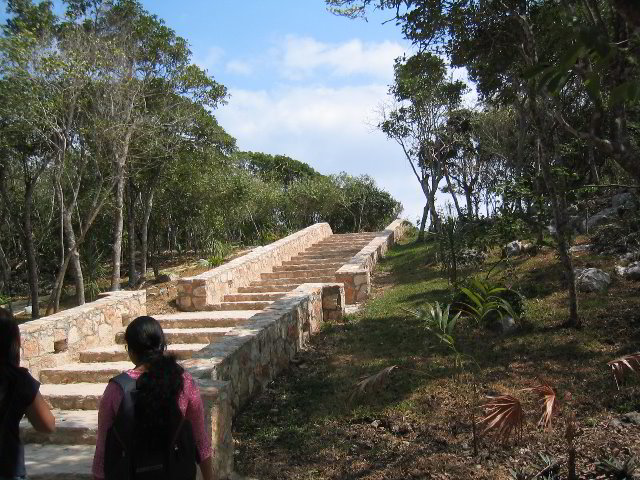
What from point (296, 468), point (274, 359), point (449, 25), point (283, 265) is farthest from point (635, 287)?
point (283, 265)

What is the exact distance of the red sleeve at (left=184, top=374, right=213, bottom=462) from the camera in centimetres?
252

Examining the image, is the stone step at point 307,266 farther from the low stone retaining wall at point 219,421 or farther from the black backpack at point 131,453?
the black backpack at point 131,453

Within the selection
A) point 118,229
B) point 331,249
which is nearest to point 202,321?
point 118,229

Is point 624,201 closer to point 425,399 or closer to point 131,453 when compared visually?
point 425,399

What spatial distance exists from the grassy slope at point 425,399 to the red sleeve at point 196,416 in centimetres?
170

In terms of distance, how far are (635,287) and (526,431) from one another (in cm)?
451

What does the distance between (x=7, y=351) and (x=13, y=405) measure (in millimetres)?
233

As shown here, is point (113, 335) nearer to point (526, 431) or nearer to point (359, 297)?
point (359, 297)

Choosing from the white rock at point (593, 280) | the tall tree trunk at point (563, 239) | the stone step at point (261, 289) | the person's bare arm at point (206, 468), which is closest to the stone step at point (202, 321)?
the stone step at point (261, 289)

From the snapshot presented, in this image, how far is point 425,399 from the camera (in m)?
5.21

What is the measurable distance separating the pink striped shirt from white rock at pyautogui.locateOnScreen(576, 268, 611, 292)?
7.08 m

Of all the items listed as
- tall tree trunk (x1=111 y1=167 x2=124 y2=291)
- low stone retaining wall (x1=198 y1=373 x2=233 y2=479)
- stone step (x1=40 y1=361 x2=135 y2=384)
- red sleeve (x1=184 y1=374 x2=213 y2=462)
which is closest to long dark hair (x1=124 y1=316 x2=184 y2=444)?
red sleeve (x1=184 y1=374 x2=213 y2=462)

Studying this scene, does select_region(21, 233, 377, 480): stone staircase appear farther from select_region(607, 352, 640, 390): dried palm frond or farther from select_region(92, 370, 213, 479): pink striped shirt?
select_region(607, 352, 640, 390): dried palm frond

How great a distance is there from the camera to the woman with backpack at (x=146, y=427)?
2268 millimetres
